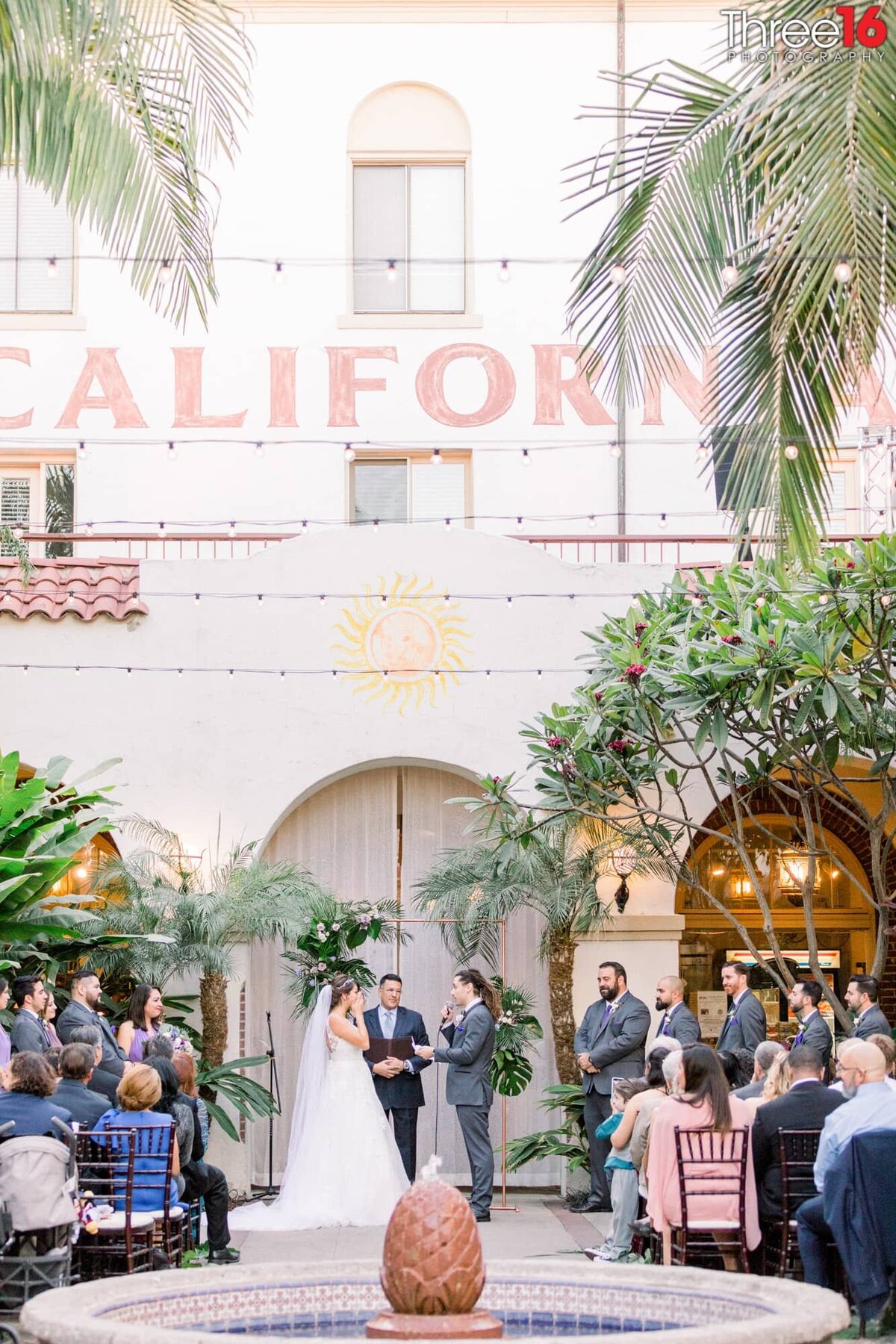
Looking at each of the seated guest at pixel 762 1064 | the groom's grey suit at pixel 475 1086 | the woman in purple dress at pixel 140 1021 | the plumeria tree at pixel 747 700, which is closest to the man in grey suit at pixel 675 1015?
the plumeria tree at pixel 747 700

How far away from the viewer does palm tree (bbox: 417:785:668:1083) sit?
14.7 m

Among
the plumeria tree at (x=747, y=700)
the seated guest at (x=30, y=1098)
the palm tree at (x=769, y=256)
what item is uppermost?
the palm tree at (x=769, y=256)

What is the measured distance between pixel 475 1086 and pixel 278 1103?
95.8 inches

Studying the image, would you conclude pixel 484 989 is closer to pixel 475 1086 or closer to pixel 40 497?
pixel 475 1086

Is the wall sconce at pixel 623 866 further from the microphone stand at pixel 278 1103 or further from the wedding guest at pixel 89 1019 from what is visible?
the wedding guest at pixel 89 1019

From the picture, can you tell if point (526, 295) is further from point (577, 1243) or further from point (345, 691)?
point (577, 1243)

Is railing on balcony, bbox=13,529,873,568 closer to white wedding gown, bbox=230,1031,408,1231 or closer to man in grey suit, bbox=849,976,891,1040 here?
man in grey suit, bbox=849,976,891,1040

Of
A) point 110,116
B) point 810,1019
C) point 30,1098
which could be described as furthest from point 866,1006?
point 110,116

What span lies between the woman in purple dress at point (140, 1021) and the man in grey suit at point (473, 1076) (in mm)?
2171

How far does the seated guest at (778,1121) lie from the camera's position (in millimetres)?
9516

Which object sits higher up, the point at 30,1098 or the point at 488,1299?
the point at 30,1098

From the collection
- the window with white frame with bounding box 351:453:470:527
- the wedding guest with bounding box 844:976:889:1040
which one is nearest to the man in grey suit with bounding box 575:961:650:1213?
the wedding guest with bounding box 844:976:889:1040

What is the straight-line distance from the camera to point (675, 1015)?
13133mm

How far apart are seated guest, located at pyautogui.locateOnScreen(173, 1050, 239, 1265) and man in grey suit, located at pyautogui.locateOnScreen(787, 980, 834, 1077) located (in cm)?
398
